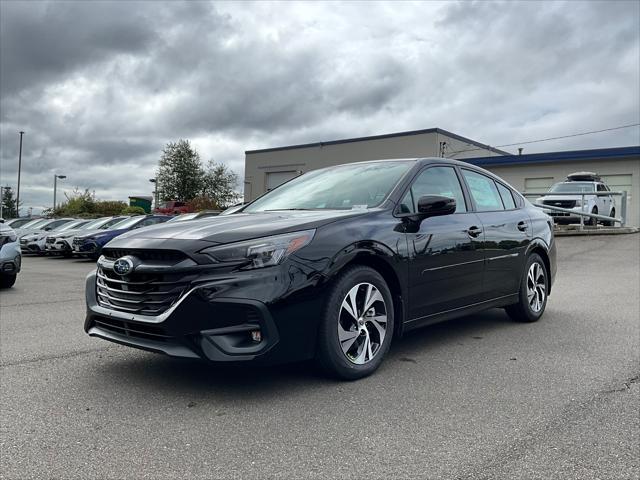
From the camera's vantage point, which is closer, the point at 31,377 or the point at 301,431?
the point at 301,431

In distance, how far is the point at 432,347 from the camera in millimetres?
4961

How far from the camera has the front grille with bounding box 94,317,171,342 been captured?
3.48 m

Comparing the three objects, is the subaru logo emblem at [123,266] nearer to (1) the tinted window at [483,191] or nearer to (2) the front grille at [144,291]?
(2) the front grille at [144,291]

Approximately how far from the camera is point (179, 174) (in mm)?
60594

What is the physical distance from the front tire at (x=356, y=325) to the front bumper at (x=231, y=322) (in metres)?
0.25

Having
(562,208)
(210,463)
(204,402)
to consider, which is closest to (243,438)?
(210,463)

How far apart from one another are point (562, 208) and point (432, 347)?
15.8 metres

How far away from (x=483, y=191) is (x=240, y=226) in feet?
9.47

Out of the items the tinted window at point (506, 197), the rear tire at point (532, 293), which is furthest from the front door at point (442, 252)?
the rear tire at point (532, 293)

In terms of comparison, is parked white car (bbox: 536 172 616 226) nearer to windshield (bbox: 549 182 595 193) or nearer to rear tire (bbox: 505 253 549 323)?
windshield (bbox: 549 182 595 193)

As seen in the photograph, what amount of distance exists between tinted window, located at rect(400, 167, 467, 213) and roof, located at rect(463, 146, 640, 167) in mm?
24352

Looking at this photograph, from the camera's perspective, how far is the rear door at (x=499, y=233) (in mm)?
5328

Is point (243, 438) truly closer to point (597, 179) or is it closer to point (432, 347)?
point (432, 347)


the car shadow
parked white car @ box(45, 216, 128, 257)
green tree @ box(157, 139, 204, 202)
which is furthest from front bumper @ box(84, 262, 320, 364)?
green tree @ box(157, 139, 204, 202)
